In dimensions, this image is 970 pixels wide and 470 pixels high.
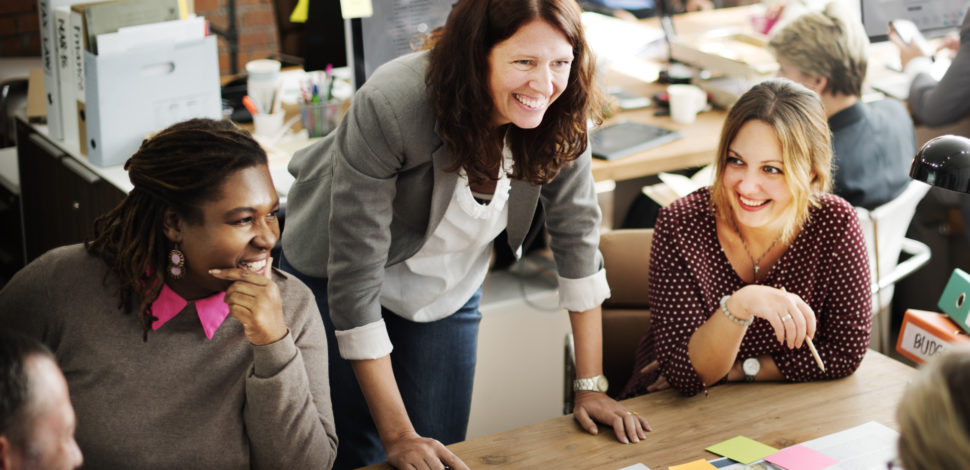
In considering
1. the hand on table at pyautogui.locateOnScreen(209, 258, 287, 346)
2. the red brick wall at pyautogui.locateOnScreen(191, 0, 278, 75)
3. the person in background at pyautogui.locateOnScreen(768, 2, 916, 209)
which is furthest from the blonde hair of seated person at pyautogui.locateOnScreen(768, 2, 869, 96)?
the red brick wall at pyautogui.locateOnScreen(191, 0, 278, 75)

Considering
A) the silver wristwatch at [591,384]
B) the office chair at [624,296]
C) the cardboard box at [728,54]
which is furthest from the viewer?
the cardboard box at [728,54]

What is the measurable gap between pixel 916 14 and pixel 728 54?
90 cm

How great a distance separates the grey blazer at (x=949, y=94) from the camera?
118 inches

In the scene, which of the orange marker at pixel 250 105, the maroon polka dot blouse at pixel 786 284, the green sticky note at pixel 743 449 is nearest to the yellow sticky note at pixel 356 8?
the orange marker at pixel 250 105

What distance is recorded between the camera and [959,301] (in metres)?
1.62

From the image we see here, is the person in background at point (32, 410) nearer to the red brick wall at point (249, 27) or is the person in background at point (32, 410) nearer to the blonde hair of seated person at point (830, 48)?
the blonde hair of seated person at point (830, 48)

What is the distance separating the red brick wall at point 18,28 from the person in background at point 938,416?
14.4 feet

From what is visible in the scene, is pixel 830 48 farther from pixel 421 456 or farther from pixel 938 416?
pixel 938 416

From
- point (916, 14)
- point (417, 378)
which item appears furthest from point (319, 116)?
point (916, 14)

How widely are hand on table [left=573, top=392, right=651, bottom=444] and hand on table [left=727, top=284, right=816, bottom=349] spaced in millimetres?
260

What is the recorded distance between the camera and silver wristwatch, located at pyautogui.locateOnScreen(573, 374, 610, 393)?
62.6 inches

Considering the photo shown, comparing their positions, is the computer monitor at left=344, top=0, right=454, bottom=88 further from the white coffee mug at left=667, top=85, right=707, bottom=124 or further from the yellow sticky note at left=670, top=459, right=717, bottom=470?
the yellow sticky note at left=670, top=459, right=717, bottom=470

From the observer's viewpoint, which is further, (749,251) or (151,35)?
(151,35)

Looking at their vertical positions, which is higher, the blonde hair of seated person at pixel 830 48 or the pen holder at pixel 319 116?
the blonde hair of seated person at pixel 830 48
